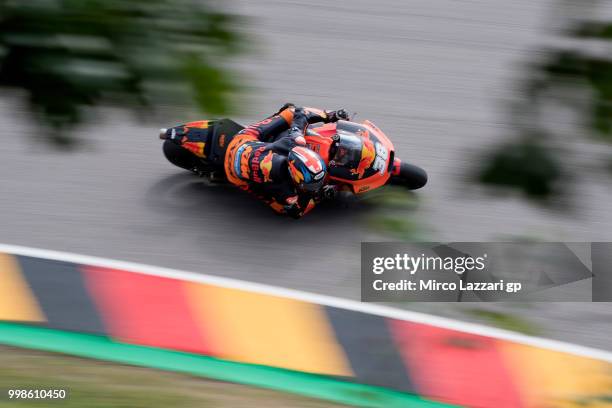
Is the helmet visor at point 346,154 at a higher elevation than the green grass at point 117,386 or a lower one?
higher

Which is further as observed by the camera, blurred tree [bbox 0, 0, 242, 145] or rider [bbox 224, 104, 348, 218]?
rider [bbox 224, 104, 348, 218]

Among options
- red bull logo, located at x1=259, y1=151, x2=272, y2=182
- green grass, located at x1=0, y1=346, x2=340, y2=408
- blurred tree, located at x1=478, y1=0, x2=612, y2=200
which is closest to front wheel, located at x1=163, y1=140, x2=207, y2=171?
red bull logo, located at x1=259, y1=151, x2=272, y2=182

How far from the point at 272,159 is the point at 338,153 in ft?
2.05

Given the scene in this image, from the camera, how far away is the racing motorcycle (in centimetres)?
807

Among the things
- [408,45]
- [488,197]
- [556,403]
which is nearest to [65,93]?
[488,197]

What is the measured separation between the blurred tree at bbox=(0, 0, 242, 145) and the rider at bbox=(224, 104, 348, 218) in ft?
20.0

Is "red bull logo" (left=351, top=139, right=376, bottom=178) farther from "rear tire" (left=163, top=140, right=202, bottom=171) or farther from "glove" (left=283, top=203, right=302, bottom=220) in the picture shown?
"rear tire" (left=163, top=140, right=202, bottom=171)

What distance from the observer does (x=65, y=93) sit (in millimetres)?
1556

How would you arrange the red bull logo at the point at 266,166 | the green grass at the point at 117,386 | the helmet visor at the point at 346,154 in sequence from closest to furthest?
the green grass at the point at 117,386 → the red bull logo at the point at 266,166 → the helmet visor at the point at 346,154

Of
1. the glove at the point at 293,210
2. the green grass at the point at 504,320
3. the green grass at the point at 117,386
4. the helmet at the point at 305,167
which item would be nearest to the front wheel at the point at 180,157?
the glove at the point at 293,210

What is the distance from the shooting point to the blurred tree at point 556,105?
154 centimetres

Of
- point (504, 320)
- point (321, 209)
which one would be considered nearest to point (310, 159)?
point (321, 209)

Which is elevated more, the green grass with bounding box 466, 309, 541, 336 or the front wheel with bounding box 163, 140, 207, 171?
the green grass with bounding box 466, 309, 541, 336

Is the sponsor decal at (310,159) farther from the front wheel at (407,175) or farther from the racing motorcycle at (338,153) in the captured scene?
the front wheel at (407,175)
